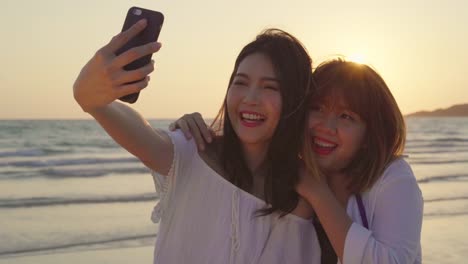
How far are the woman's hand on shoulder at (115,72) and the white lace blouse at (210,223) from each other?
37.7 inches

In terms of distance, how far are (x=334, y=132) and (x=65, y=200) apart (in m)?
9.72

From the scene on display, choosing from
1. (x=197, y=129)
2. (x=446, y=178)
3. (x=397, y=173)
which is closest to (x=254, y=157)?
(x=197, y=129)

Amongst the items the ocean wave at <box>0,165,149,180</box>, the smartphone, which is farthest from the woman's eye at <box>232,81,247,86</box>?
the ocean wave at <box>0,165,149,180</box>

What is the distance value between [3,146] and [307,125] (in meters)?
27.7

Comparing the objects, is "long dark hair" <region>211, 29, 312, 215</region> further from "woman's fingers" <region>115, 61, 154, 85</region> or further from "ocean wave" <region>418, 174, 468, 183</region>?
"ocean wave" <region>418, 174, 468, 183</region>

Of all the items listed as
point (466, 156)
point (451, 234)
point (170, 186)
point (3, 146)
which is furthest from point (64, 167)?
point (170, 186)

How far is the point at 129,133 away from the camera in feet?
10.2

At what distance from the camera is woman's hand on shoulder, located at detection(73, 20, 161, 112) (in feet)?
7.92

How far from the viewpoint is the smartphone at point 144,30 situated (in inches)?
98.0

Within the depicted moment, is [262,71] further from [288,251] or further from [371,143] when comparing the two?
[288,251]

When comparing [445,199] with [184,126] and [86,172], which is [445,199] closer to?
[86,172]

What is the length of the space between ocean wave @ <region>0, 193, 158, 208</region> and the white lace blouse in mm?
8861

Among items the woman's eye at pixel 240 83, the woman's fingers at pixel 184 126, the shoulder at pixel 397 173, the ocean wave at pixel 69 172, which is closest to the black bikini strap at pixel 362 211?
the shoulder at pixel 397 173

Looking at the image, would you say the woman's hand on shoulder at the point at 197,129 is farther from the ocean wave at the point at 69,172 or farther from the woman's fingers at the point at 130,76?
the ocean wave at the point at 69,172
